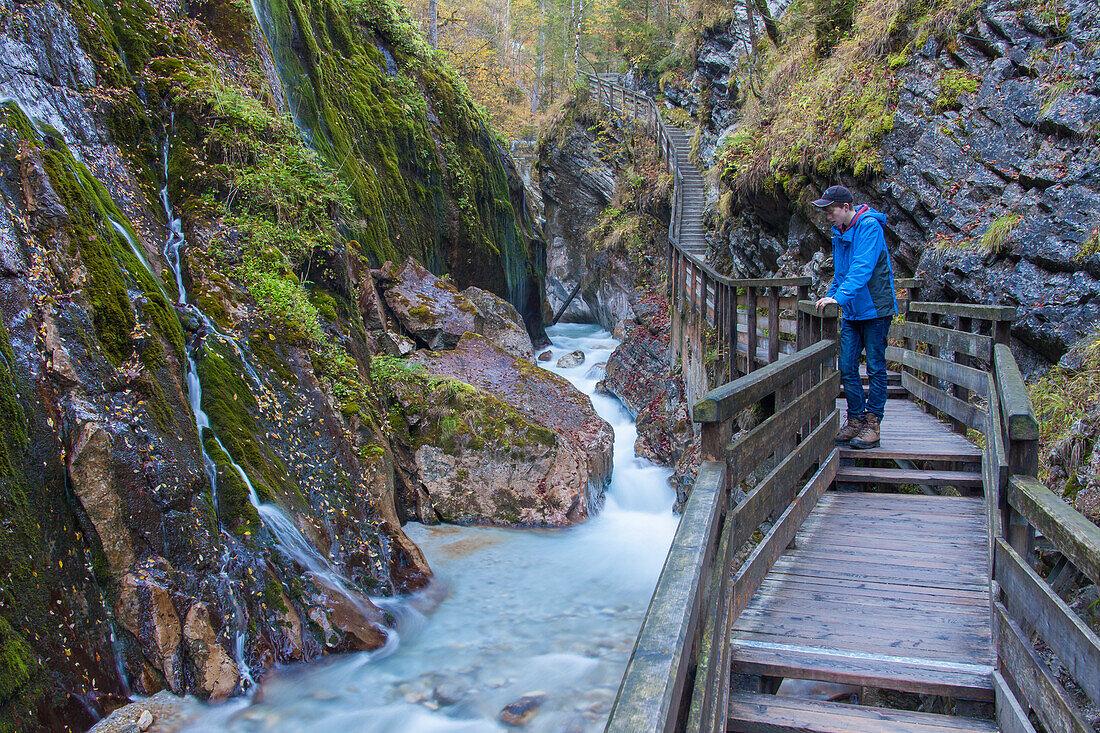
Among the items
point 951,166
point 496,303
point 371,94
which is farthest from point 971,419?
point 371,94

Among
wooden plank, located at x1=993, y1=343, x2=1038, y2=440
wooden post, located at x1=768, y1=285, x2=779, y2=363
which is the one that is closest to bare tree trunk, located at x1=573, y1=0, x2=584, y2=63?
wooden post, located at x1=768, y1=285, x2=779, y2=363

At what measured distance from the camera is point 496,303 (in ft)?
46.4

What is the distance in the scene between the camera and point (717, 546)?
8.96ft

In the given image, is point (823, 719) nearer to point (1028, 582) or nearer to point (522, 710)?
point (1028, 582)

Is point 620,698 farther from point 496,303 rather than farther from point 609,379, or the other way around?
point 609,379

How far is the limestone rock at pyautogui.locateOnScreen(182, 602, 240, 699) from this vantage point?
418 cm

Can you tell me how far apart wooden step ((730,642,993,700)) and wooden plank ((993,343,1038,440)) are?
1077mm

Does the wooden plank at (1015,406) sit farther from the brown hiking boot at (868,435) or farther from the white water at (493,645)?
the white water at (493,645)

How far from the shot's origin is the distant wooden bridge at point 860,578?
Result: 214 cm

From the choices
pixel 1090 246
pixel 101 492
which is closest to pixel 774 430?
pixel 101 492

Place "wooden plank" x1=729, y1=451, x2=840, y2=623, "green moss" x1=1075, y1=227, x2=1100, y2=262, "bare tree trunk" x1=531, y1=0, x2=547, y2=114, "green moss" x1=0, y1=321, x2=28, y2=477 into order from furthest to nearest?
"bare tree trunk" x1=531, y1=0, x2=547, y2=114 < "green moss" x1=1075, y1=227, x2=1100, y2=262 < "green moss" x1=0, y1=321, x2=28, y2=477 < "wooden plank" x1=729, y1=451, x2=840, y2=623

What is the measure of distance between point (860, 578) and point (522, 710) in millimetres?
2679

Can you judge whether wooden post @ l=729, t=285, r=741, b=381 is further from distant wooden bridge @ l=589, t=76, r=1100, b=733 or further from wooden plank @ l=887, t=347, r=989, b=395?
distant wooden bridge @ l=589, t=76, r=1100, b=733

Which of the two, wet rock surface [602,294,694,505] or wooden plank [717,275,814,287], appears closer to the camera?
wooden plank [717,275,814,287]
